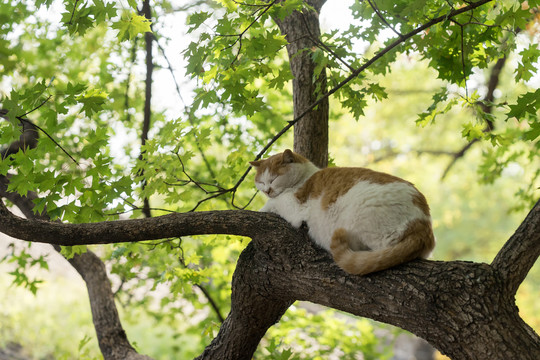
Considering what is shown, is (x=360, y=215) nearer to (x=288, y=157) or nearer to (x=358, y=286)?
(x=358, y=286)

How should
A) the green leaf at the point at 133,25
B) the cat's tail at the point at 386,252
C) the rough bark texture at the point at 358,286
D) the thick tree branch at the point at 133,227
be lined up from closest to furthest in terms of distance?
the rough bark texture at the point at 358,286 < the cat's tail at the point at 386,252 < the thick tree branch at the point at 133,227 < the green leaf at the point at 133,25

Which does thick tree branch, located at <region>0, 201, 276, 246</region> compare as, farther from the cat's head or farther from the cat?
the cat's head

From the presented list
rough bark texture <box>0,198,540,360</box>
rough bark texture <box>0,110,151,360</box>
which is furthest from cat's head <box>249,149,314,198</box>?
rough bark texture <box>0,110,151,360</box>

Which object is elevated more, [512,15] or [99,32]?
[99,32]

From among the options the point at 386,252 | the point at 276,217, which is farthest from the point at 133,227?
the point at 386,252

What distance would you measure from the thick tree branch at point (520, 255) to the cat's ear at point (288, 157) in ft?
3.33

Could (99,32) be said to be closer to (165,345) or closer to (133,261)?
(133,261)

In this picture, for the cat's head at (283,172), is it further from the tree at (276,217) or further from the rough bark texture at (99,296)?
the rough bark texture at (99,296)

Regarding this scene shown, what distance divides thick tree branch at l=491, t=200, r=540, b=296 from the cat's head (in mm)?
974

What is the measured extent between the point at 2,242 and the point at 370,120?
6650 millimetres

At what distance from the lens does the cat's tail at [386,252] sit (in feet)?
4.72

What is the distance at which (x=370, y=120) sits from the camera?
8.92m

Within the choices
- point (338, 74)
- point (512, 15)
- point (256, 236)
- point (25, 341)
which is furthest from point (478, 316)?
point (25, 341)

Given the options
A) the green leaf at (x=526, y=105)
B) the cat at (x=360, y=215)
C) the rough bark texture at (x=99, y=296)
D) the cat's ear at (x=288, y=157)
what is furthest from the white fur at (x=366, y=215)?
the rough bark texture at (x=99, y=296)
